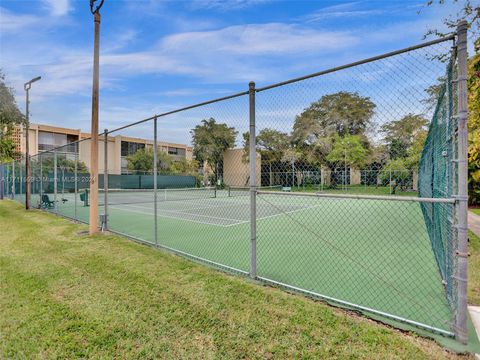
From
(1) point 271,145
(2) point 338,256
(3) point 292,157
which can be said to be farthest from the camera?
(2) point 338,256

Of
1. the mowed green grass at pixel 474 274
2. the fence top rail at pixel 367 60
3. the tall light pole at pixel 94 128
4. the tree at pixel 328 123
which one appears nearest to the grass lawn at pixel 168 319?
the mowed green grass at pixel 474 274

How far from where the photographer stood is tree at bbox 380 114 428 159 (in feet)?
9.11

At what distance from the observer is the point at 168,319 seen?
2805 mm

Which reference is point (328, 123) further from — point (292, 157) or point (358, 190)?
point (358, 190)

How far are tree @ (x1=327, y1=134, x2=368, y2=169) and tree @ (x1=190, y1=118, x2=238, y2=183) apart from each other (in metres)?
1.53

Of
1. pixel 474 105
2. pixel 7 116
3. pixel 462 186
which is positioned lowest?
pixel 462 186

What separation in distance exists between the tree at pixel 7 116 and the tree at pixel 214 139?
13289 mm

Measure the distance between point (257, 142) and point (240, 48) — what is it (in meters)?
5.38

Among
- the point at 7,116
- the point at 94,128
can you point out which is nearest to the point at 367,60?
the point at 94,128

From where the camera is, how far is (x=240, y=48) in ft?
26.6

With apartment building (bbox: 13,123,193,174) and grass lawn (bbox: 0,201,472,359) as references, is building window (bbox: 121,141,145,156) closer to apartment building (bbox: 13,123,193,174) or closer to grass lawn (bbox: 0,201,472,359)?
apartment building (bbox: 13,123,193,174)

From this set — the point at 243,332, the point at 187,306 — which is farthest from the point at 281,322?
the point at 187,306

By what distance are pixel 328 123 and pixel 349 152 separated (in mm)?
413

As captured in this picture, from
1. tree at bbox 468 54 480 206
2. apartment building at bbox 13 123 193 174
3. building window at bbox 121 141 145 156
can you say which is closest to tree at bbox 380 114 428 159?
tree at bbox 468 54 480 206
